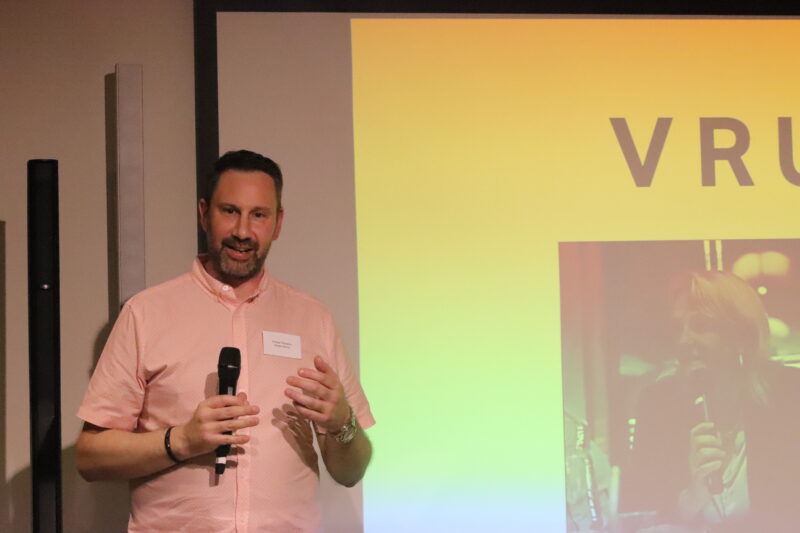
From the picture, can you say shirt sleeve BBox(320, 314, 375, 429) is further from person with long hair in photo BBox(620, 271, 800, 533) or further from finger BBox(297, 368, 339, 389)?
person with long hair in photo BBox(620, 271, 800, 533)

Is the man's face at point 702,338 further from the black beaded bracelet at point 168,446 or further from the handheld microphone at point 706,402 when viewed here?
the black beaded bracelet at point 168,446

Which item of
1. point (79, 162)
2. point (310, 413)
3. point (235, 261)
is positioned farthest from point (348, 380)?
point (79, 162)

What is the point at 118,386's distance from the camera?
2.35m

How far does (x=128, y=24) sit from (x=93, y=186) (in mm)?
574

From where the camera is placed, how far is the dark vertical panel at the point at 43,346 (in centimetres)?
275

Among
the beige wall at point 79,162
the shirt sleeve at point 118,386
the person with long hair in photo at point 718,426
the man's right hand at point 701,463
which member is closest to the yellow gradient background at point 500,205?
the person with long hair in photo at point 718,426

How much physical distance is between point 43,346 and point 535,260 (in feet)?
5.23

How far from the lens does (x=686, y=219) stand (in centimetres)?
335

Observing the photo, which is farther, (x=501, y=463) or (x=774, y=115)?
(x=774, y=115)

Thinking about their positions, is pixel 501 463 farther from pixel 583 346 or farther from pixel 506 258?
pixel 506 258

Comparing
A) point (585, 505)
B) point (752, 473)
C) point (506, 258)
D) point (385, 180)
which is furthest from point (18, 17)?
point (752, 473)

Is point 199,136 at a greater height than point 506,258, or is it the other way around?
point 199,136

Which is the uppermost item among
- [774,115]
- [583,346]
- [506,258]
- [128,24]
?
[128,24]

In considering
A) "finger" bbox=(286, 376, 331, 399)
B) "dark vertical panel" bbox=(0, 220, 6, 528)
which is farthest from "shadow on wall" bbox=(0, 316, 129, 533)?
"finger" bbox=(286, 376, 331, 399)
